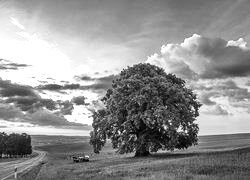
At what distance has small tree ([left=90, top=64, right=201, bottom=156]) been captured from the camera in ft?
163

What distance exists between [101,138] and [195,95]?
631 inches

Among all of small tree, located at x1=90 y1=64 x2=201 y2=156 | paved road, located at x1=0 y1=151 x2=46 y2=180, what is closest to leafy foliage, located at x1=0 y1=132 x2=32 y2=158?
paved road, located at x1=0 y1=151 x2=46 y2=180

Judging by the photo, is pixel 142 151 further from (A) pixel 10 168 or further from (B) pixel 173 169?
(B) pixel 173 169

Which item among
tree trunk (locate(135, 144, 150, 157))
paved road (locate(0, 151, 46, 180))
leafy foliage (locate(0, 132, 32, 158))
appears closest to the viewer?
paved road (locate(0, 151, 46, 180))

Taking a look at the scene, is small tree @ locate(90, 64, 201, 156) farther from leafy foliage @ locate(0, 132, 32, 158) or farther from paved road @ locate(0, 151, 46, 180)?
leafy foliage @ locate(0, 132, 32, 158)

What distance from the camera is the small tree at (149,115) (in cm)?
4975

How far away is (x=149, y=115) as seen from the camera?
48.7 metres

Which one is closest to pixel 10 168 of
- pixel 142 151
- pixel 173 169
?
pixel 142 151

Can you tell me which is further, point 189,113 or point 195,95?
point 195,95

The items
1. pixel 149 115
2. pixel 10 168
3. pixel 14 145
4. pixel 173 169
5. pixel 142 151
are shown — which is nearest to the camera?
pixel 173 169

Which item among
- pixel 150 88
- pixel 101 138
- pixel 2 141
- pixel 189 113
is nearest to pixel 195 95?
pixel 189 113

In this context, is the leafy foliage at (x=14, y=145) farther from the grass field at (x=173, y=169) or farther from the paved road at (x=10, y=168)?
the grass field at (x=173, y=169)

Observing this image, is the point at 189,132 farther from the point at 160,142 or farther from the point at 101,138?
the point at 101,138

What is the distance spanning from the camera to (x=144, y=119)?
1945 inches
